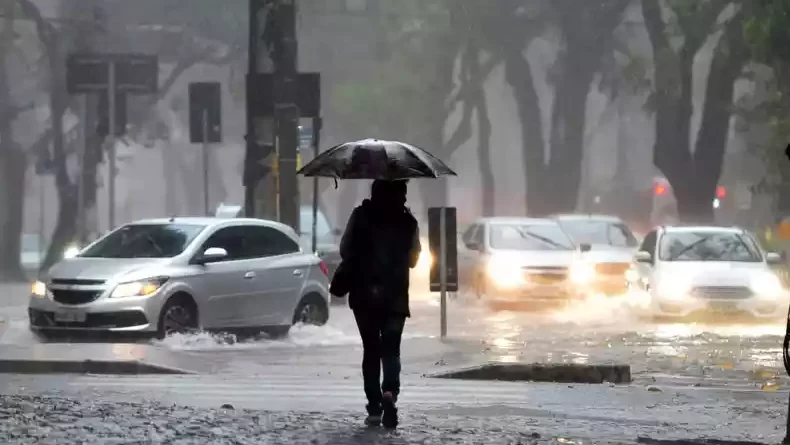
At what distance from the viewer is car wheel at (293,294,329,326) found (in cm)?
2069

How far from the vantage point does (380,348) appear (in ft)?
35.9

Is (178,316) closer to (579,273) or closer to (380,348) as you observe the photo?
(380,348)

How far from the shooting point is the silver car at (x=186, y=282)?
1823 cm

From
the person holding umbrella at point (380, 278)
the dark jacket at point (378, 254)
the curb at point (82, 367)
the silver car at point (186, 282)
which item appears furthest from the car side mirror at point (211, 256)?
the dark jacket at point (378, 254)

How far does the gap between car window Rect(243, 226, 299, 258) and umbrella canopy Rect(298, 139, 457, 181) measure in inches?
331

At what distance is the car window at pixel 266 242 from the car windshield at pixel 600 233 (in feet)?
42.4

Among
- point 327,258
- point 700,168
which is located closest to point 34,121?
point 700,168

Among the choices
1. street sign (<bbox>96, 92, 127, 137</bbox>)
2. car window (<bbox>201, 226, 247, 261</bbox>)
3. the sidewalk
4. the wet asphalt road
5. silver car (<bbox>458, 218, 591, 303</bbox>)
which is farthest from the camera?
silver car (<bbox>458, 218, 591, 303</bbox>)

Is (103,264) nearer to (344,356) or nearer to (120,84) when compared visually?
(344,356)

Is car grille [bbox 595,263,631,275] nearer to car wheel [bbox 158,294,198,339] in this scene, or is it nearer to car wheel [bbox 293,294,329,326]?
car wheel [bbox 293,294,329,326]

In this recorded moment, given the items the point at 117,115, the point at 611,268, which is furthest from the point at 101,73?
the point at 611,268

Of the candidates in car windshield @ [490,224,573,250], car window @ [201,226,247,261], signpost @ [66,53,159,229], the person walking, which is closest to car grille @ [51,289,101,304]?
car window @ [201,226,247,261]

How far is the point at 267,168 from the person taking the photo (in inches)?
931

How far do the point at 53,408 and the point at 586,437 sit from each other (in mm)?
3716
